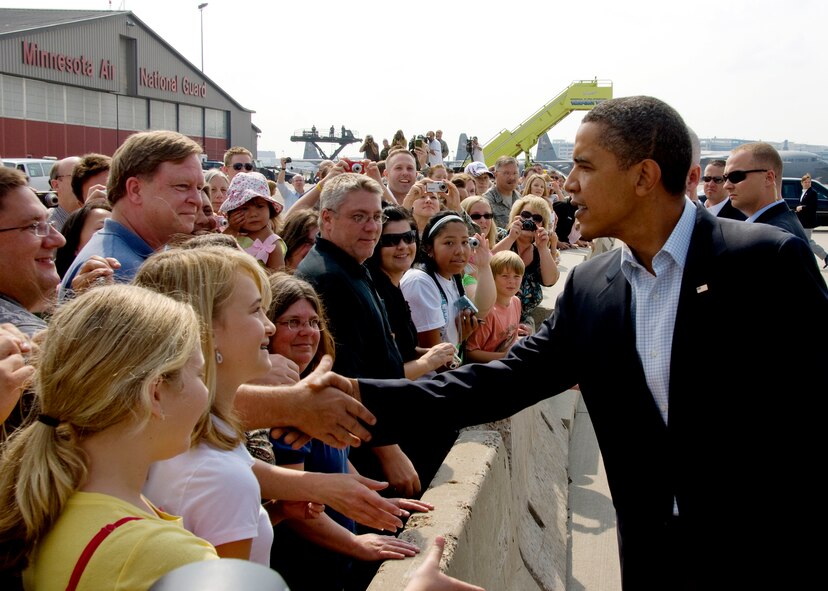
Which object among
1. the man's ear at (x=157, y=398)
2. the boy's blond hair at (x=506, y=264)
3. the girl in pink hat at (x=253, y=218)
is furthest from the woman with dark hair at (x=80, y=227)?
the boy's blond hair at (x=506, y=264)

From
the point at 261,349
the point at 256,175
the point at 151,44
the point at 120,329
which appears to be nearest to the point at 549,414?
the point at 256,175

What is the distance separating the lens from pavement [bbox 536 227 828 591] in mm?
5499

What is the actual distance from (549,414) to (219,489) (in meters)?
5.50

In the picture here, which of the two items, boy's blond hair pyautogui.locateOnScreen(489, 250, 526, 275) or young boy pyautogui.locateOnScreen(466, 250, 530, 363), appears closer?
young boy pyautogui.locateOnScreen(466, 250, 530, 363)

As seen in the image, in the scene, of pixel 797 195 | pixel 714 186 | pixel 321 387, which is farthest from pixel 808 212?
pixel 321 387

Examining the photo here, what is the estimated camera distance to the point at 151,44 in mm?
43500

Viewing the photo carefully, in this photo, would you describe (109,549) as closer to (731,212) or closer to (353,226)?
(353,226)

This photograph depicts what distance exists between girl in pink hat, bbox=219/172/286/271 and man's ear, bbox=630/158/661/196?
9.90 feet

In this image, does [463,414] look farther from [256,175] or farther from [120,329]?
[256,175]

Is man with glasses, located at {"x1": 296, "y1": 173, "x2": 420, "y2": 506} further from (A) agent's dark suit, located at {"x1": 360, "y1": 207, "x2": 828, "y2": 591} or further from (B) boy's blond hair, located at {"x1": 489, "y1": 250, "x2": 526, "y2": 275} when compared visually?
(B) boy's blond hair, located at {"x1": 489, "y1": 250, "x2": 526, "y2": 275}

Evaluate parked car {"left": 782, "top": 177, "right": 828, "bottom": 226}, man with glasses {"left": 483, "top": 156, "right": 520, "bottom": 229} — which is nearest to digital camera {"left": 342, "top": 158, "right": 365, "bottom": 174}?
man with glasses {"left": 483, "top": 156, "right": 520, "bottom": 229}

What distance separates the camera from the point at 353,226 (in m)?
4.58

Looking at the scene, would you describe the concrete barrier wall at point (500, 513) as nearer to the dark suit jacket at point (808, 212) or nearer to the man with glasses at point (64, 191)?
the man with glasses at point (64, 191)

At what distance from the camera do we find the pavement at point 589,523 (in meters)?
5.50
